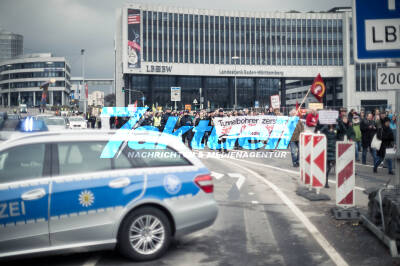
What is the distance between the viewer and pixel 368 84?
82688 millimetres

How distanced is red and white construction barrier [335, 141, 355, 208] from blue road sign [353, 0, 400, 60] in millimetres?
1677

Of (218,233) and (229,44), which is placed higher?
(229,44)

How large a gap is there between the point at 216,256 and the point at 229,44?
82.9 m

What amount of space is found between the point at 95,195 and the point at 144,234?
2.68ft

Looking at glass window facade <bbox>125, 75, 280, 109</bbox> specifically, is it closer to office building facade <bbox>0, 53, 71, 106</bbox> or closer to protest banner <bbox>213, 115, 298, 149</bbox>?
protest banner <bbox>213, 115, 298, 149</bbox>

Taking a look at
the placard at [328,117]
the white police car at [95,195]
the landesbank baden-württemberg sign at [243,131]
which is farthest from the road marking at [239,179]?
the landesbank baden-württemberg sign at [243,131]

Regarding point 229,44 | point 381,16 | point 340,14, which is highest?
point 340,14

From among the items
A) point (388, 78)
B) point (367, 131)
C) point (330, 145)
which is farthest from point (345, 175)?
point (367, 131)

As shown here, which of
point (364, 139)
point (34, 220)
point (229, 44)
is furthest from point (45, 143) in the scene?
point (229, 44)

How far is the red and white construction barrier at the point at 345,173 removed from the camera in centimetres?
761

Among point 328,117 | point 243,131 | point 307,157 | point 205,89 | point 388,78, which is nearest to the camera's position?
point 388,78

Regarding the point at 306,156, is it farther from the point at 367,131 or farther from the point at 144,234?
the point at 367,131

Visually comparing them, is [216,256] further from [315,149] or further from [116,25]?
[116,25]

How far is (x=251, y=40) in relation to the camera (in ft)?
283
